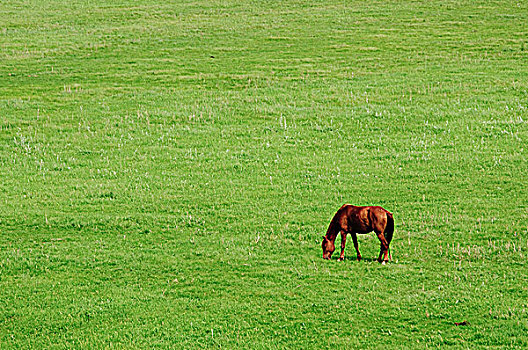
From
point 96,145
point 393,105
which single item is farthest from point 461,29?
point 96,145

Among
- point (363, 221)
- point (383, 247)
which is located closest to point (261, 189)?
point (383, 247)

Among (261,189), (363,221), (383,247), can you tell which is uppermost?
(363,221)

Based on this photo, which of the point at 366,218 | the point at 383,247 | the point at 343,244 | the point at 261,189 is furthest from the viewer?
the point at 261,189

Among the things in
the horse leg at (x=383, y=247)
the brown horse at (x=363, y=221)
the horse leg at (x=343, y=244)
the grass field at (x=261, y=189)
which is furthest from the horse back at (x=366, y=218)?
the grass field at (x=261, y=189)

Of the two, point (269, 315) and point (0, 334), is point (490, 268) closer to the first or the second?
point (269, 315)

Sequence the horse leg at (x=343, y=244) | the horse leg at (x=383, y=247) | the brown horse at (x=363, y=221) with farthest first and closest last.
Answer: the horse leg at (x=343, y=244), the horse leg at (x=383, y=247), the brown horse at (x=363, y=221)

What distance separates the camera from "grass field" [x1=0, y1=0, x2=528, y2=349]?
10.0 meters

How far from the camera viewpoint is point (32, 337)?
32.0 ft

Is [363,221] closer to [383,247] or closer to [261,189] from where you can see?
[383,247]

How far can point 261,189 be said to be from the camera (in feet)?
55.4

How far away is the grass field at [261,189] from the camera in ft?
32.9

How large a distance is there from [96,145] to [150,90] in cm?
789

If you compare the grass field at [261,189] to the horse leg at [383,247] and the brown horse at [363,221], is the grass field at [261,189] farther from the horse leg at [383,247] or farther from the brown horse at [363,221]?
the brown horse at [363,221]

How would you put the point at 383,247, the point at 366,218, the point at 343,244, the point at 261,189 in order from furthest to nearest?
the point at 261,189 → the point at 383,247 → the point at 343,244 → the point at 366,218
